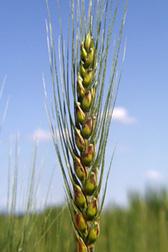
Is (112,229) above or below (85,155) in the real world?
above

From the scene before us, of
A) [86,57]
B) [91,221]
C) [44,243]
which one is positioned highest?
Result: [86,57]

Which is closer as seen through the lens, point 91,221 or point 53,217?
point 91,221

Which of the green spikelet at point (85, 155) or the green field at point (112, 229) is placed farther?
the green field at point (112, 229)

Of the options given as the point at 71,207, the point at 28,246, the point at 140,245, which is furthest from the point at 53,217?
the point at 71,207

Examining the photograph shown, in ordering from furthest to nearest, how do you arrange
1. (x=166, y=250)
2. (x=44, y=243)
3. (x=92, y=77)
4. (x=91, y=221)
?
(x=166, y=250)
(x=44, y=243)
(x=92, y=77)
(x=91, y=221)

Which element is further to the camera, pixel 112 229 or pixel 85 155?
pixel 112 229

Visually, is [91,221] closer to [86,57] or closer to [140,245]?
[86,57]

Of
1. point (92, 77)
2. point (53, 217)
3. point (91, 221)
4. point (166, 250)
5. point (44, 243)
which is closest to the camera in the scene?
point (91, 221)

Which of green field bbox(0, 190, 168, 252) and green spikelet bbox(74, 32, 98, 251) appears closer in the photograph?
green spikelet bbox(74, 32, 98, 251)
